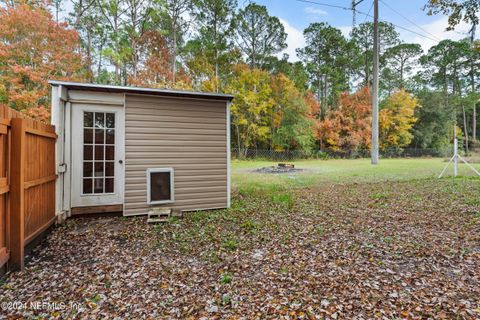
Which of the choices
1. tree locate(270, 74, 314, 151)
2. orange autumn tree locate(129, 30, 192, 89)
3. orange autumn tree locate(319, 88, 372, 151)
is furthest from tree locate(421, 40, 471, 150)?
orange autumn tree locate(129, 30, 192, 89)

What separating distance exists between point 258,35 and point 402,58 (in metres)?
15.6

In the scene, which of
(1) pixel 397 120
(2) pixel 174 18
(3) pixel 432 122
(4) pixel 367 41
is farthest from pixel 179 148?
(3) pixel 432 122

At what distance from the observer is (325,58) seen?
21.4m

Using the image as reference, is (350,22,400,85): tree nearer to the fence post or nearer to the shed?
the shed

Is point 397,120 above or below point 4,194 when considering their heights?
above

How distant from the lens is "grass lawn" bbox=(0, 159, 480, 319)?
1705 millimetres

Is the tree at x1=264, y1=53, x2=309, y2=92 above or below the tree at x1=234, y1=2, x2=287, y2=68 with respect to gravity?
below

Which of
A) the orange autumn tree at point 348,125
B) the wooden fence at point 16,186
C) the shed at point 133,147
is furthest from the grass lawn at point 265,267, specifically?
the orange autumn tree at point 348,125

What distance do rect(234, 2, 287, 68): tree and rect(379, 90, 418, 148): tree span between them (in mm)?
10280

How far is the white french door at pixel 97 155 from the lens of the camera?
3.83 m

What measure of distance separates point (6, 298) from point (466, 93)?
32.3 m

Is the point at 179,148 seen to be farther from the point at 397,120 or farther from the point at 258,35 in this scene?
the point at 397,120

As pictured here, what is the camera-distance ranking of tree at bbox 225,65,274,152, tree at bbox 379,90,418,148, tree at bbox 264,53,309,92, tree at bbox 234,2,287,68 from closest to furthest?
tree at bbox 225,65,274,152
tree at bbox 234,2,287,68
tree at bbox 264,53,309,92
tree at bbox 379,90,418,148

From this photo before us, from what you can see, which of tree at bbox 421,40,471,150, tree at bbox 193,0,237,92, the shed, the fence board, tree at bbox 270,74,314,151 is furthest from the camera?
tree at bbox 421,40,471,150
